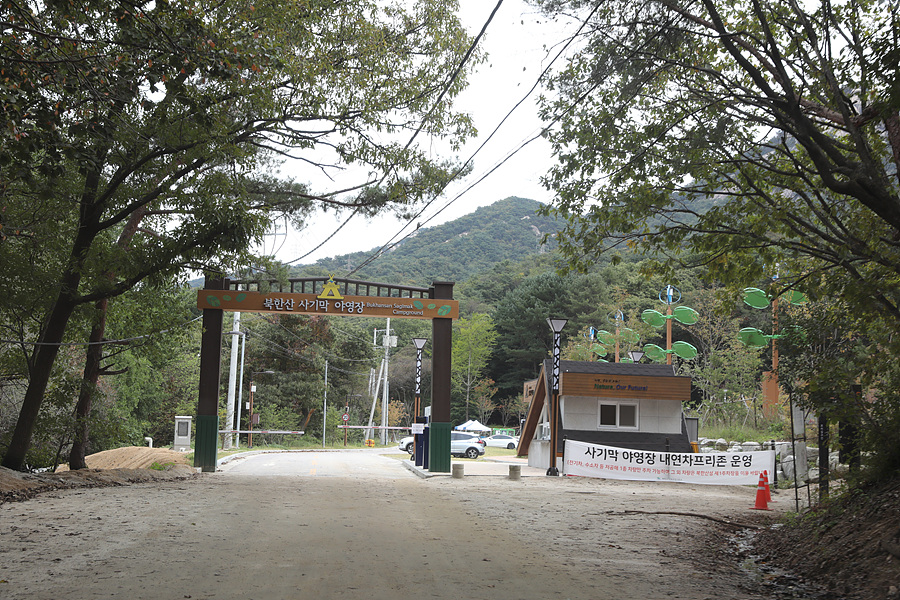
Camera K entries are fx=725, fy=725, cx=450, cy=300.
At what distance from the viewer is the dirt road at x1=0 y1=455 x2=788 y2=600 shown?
5496 millimetres

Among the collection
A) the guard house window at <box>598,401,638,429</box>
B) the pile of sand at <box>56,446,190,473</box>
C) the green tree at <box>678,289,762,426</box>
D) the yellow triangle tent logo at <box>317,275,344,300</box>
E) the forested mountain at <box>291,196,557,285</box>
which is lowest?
the pile of sand at <box>56,446,190,473</box>

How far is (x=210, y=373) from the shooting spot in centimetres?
1839

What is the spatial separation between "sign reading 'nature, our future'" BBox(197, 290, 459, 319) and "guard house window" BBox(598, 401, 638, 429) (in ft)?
23.0

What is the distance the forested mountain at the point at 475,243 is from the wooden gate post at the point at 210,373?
188 feet

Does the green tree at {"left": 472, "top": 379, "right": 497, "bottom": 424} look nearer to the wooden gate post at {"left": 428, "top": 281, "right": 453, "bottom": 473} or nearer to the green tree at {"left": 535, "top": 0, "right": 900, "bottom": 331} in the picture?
the wooden gate post at {"left": 428, "top": 281, "right": 453, "bottom": 473}

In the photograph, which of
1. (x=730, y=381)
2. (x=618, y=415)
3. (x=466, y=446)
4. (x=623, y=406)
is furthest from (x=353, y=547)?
(x=730, y=381)

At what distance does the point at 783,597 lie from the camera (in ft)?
19.4

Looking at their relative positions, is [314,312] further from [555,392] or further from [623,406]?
[623,406]

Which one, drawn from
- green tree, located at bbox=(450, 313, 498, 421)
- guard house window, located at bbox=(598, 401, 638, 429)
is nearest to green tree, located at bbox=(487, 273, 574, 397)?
green tree, located at bbox=(450, 313, 498, 421)

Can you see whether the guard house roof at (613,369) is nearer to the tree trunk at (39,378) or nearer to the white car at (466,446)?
the tree trunk at (39,378)

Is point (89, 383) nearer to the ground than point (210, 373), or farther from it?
nearer to the ground

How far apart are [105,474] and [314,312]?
22.0 feet

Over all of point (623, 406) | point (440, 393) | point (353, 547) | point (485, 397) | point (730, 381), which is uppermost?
point (730, 381)

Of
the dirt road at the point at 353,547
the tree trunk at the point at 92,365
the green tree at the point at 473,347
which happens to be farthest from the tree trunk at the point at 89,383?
the green tree at the point at 473,347
